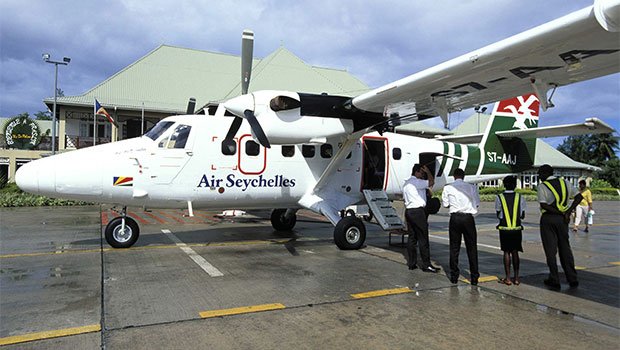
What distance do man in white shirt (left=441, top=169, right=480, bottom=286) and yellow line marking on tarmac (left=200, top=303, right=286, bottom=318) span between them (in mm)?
2953

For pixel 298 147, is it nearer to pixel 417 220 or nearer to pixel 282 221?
pixel 282 221

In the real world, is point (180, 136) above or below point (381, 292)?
above

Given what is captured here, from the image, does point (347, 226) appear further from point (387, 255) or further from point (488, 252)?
point (488, 252)

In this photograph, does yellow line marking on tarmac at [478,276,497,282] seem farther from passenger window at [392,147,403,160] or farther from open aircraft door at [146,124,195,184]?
open aircraft door at [146,124,195,184]

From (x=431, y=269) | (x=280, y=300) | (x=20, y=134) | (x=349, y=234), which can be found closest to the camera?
(x=280, y=300)

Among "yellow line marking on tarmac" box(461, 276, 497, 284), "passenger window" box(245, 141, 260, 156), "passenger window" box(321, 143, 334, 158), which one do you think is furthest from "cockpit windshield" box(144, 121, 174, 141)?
"yellow line marking on tarmac" box(461, 276, 497, 284)

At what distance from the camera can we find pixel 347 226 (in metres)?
9.09

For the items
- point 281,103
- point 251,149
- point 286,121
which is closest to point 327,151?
point 251,149

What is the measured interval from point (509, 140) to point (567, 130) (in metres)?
3.06

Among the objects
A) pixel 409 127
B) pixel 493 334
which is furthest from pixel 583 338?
pixel 409 127

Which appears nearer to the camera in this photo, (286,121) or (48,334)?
(48,334)

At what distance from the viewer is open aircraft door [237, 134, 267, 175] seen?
930 cm

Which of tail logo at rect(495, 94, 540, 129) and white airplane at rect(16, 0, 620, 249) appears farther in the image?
tail logo at rect(495, 94, 540, 129)

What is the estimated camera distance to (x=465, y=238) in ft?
20.8
